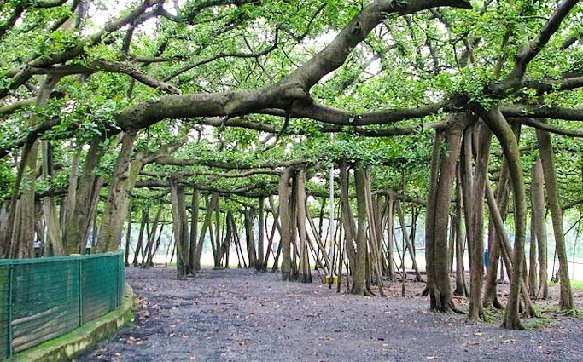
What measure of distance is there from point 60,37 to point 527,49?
5.94m

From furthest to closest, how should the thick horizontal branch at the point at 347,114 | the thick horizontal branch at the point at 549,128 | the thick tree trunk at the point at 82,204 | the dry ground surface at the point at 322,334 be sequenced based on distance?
the thick horizontal branch at the point at 549,128 < the thick tree trunk at the point at 82,204 < the thick horizontal branch at the point at 347,114 < the dry ground surface at the point at 322,334

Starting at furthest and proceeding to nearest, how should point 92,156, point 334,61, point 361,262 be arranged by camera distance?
point 361,262 → point 92,156 → point 334,61

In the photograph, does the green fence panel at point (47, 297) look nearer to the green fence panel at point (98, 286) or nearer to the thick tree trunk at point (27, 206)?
the green fence panel at point (98, 286)

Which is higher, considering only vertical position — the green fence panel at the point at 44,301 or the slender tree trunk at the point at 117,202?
the slender tree trunk at the point at 117,202

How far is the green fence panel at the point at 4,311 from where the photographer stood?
5.34 meters

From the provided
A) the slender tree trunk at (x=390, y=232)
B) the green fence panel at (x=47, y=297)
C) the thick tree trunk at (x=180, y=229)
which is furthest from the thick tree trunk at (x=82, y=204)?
the slender tree trunk at (x=390, y=232)

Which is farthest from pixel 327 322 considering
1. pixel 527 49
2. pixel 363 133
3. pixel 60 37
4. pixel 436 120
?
pixel 60 37

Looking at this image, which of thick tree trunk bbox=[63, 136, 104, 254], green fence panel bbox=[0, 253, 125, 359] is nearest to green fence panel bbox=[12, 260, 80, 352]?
green fence panel bbox=[0, 253, 125, 359]

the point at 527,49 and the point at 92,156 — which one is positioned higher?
the point at 527,49

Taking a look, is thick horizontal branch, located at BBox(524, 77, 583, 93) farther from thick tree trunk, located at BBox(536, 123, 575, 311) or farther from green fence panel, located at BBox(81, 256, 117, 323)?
green fence panel, located at BBox(81, 256, 117, 323)

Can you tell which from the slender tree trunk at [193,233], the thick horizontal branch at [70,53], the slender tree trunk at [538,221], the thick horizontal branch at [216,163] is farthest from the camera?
the slender tree trunk at [193,233]

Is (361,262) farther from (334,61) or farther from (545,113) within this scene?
(334,61)

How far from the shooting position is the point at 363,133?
10195 mm

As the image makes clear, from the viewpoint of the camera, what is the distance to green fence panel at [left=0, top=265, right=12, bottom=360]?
5.34 metres
